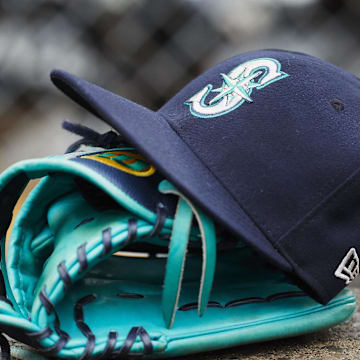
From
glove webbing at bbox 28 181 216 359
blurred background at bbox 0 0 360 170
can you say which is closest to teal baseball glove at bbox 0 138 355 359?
glove webbing at bbox 28 181 216 359

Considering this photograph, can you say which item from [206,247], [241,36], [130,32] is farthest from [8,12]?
[206,247]

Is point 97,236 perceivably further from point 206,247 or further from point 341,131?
point 341,131

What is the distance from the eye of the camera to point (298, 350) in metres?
0.67

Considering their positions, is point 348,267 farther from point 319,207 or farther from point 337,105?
point 337,105

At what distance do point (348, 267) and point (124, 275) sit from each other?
0.80 ft

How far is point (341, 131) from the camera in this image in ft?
2.15

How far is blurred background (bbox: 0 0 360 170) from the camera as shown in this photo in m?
2.03

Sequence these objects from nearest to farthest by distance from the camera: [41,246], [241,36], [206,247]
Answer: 1. [206,247]
2. [41,246]
3. [241,36]

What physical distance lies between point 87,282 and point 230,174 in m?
0.19

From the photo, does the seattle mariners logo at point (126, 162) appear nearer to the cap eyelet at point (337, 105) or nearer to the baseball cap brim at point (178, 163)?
the baseball cap brim at point (178, 163)

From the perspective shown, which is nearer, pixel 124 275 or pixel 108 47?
pixel 124 275

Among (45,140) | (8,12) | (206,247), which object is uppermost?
(8,12)

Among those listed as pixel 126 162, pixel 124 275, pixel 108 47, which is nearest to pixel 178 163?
pixel 126 162

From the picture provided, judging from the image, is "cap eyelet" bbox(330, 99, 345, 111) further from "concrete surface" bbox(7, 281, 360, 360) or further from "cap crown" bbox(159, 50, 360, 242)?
"concrete surface" bbox(7, 281, 360, 360)
